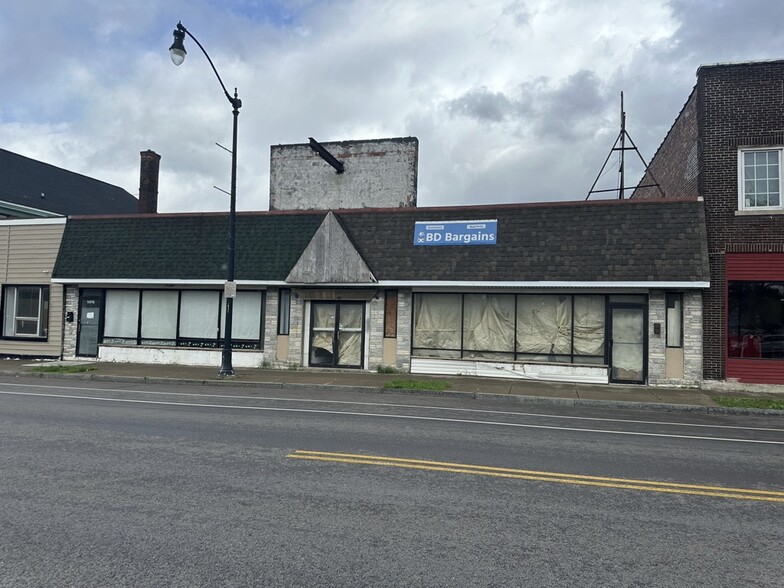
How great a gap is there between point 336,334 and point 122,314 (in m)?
7.95

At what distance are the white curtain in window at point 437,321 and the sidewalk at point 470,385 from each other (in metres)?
1.25

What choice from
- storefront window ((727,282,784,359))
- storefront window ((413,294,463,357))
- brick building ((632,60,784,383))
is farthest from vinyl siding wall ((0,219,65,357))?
→ storefront window ((727,282,784,359))

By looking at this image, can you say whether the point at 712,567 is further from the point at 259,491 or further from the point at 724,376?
the point at 724,376

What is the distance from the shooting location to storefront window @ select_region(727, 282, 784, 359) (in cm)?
1505

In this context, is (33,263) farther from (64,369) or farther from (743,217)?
(743,217)

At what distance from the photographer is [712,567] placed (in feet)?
14.0

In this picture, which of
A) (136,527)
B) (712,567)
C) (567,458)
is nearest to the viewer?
(712,567)

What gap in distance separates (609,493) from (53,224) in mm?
21183

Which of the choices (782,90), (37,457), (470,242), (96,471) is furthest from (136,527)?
(782,90)

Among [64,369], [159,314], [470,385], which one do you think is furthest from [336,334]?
[64,369]

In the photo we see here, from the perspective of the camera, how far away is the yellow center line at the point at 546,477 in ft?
20.1

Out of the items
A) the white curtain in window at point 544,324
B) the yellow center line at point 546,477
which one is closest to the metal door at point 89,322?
the white curtain in window at point 544,324

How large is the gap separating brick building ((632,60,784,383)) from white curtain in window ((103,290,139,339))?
58.6 feet

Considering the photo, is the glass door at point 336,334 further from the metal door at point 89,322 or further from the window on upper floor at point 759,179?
the window on upper floor at point 759,179
